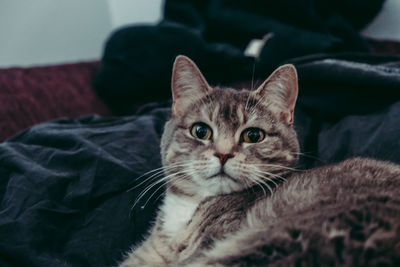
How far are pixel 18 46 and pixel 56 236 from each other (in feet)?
5.67

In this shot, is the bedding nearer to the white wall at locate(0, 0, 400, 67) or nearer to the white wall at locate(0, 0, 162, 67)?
the white wall at locate(0, 0, 400, 67)

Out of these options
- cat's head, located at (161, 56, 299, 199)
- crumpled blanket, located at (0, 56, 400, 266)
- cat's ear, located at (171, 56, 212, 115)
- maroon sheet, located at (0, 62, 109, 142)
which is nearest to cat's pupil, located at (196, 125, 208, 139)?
cat's head, located at (161, 56, 299, 199)

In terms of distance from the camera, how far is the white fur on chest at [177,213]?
3.23ft

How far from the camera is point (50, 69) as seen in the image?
1767 mm

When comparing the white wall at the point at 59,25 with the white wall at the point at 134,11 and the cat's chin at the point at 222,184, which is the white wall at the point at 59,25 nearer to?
the white wall at the point at 134,11

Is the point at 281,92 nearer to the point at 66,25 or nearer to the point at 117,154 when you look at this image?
the point at 117,154

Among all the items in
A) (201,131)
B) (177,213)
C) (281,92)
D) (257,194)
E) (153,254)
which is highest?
(281,92)

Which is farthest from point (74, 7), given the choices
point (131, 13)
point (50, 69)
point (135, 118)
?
point (135, 118)

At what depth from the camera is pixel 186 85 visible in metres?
1.09

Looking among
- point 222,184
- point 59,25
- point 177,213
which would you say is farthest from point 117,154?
point 59,25

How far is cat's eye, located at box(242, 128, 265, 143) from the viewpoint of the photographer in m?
0.98

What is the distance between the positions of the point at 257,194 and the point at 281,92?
321 millimetres

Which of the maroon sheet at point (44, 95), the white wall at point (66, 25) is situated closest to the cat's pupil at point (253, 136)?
the maroon sheet at point (44, 95)

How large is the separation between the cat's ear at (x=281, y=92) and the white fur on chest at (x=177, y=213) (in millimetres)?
382
